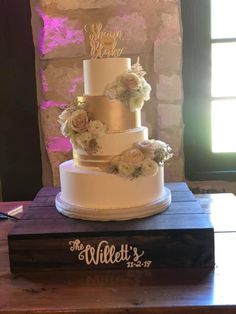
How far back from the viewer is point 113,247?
1167 mm

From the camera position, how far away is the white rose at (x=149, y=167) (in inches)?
48.5

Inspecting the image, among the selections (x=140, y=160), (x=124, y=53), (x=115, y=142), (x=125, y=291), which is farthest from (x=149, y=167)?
(x=124, y=53)

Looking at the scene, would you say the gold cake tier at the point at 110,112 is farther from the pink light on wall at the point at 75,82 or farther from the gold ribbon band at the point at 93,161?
the pink light on wall at the point at 75,82

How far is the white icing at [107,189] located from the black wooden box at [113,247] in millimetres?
89

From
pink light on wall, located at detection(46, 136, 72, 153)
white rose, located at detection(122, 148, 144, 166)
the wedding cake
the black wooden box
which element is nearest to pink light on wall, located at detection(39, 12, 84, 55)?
pink light on wall, located at detection(46, 136, 72, 153)

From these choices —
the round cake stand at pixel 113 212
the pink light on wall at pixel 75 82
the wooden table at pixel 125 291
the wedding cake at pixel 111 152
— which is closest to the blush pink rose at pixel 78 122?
the wedding cake at pixel 111 152

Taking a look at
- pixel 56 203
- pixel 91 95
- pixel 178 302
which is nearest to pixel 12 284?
pixel 56 203

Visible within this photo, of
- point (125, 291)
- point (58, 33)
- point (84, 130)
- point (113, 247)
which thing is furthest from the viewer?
point (58, 33)

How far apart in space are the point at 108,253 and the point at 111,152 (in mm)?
298

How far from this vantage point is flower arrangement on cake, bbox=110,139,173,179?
4.04 feet

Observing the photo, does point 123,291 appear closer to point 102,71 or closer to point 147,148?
point 147,148

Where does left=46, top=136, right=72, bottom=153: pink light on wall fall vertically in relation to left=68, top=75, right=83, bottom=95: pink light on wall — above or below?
below

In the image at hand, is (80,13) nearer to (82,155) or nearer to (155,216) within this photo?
(82,155)

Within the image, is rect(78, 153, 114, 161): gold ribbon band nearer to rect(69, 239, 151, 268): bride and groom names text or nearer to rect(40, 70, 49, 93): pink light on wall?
rect(69, 239, 151, 268): bride and groom names text
